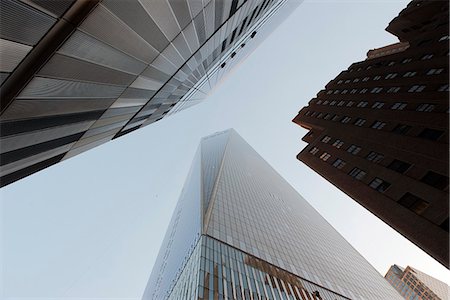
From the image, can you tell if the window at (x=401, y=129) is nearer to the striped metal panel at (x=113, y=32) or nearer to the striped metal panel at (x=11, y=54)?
the striped metal panel at (x=113, y=32)

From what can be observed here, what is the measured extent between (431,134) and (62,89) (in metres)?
27.2

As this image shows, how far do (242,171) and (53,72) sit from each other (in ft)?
390

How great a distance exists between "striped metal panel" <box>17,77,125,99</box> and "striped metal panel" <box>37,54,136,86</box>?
26 cm

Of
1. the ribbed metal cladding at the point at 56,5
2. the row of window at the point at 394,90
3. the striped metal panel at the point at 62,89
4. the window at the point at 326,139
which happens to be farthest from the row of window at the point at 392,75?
the ribbed metal cladding at the point at 56,5

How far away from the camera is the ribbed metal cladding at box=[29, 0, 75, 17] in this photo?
5.94 meters

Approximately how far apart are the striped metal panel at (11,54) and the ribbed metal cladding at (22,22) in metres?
0.14

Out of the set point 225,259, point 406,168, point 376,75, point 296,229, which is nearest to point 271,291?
point 225,259

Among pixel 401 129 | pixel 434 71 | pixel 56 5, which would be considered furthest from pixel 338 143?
pixel 56 5

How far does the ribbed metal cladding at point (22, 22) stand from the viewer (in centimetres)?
539

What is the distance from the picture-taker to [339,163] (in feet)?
96.6

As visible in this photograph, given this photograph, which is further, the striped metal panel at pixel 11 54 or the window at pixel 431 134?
the window at pixel 431 134

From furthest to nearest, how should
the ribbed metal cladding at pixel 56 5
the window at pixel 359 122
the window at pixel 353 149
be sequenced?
1. the window at pixel 359 122
2. the window at pixel 353 149
3. the ribbed metal cladding at pixel 56 5

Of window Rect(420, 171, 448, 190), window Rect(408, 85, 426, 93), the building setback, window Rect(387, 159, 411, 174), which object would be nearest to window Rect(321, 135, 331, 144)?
the building setback

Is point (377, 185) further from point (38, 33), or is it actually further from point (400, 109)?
point (38, 33)
